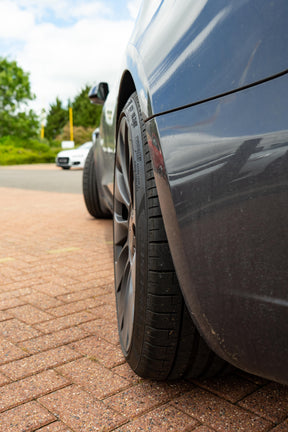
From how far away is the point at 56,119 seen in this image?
215 ft

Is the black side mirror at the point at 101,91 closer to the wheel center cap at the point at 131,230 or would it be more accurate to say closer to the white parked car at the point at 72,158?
the wheel center cap at the point at 131,230

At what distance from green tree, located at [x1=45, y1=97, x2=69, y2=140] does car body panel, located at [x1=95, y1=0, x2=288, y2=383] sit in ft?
216

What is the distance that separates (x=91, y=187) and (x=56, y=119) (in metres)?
63.1

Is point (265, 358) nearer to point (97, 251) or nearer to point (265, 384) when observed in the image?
point (265, 384)

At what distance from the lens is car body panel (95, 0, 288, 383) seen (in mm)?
956

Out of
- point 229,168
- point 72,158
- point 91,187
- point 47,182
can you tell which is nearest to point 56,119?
point 72,158

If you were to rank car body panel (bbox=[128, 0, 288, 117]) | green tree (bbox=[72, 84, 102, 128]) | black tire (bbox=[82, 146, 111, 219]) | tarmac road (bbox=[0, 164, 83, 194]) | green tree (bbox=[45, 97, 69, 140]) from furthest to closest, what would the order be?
green tree (bbox=[45, 97, 69, 140]) → green tree (bbox=[72, 84, 102, 128]) → tarmac road (bbox=[0, 164, 83, 194]) → black tire (bbox=[82, 146, 111, 219]) → car body panel (bbox=[128, 0, 288, 117])

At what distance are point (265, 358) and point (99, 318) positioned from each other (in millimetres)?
1320

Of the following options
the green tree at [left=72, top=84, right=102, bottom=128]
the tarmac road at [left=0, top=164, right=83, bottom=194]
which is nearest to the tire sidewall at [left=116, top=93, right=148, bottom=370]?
the tarmac road at [left=0, top=164, right=83, bottom=194]

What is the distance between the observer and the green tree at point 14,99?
131ft

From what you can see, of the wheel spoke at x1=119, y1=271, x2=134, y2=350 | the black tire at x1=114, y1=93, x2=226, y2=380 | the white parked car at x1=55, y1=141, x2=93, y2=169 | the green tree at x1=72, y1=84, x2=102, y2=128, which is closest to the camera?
the black tire at x1=114, y1=93, x2=226, y2=380

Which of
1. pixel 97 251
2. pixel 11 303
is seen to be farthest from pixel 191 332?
pixel 97 251

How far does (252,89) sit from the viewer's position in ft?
3.24

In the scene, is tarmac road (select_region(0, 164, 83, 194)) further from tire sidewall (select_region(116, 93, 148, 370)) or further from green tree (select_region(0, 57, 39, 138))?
green tree (select_region(0, 57, 39, 138))
